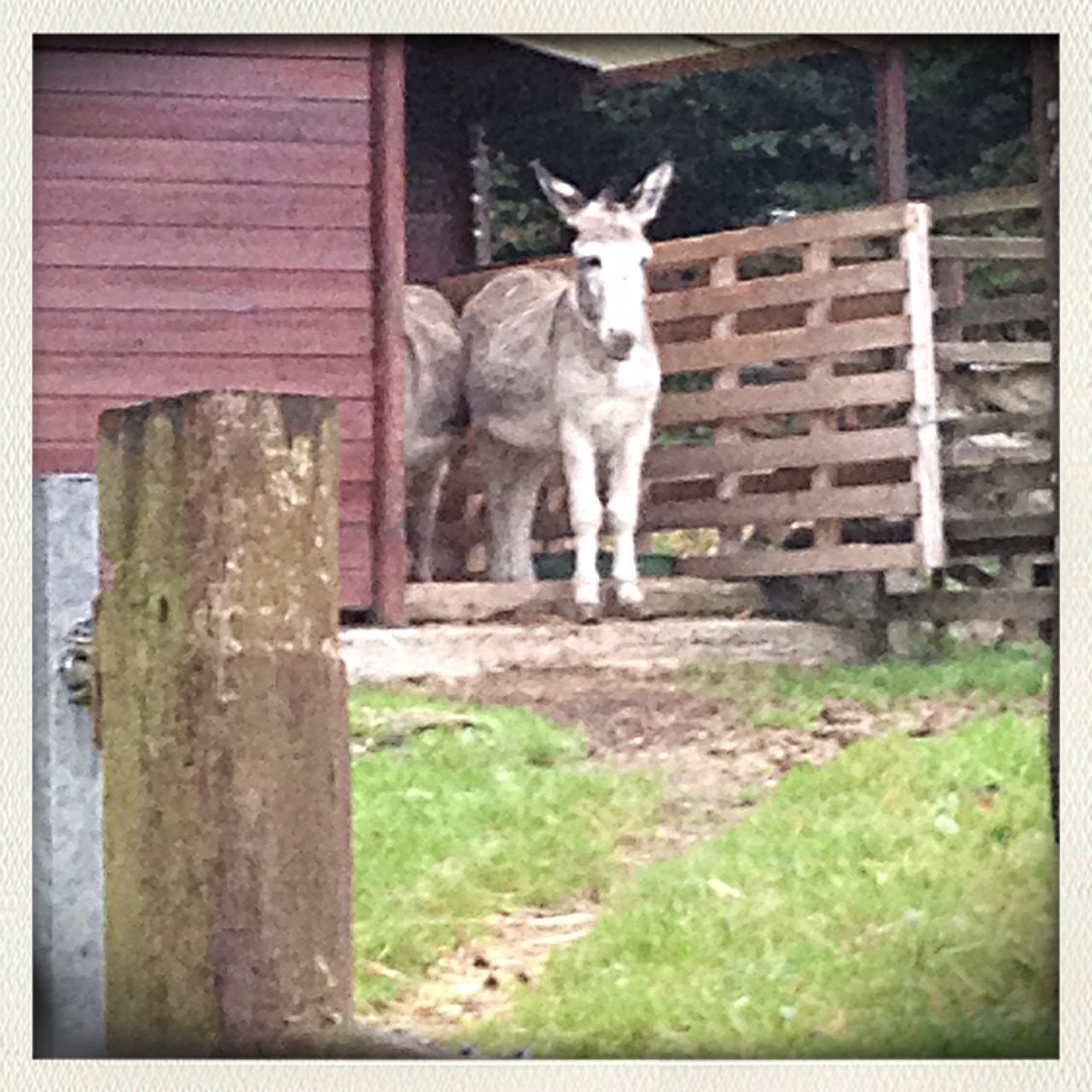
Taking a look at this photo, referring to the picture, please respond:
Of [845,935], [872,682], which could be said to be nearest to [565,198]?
[872,682]

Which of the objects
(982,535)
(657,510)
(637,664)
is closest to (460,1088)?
(637,664)

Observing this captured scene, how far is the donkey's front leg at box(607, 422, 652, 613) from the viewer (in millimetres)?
8258

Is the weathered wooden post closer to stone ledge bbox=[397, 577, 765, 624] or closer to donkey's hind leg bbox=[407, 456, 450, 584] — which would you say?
stone ledge bbox=[397, 577, 765, 624]

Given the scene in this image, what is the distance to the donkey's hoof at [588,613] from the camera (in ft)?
25.8

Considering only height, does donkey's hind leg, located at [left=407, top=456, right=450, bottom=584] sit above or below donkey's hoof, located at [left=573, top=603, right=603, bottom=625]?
above

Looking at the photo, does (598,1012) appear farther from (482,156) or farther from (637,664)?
(482,156)

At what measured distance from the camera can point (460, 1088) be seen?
2797mm

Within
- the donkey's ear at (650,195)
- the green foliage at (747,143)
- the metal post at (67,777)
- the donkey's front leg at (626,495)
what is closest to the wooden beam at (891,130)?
the green foliage at (747,143)

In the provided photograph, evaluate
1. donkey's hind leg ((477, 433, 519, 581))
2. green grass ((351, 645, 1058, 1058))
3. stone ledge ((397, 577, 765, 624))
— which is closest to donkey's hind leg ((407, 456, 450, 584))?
donkey's hind leg ((477, 433, 519, 581))

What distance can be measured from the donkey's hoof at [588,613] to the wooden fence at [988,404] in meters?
1.08

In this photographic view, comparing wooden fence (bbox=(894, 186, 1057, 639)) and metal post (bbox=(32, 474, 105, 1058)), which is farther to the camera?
wooden fence (bbox=(894, 186, 1057, 639))

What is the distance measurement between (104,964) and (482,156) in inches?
307

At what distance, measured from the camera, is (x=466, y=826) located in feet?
16.5

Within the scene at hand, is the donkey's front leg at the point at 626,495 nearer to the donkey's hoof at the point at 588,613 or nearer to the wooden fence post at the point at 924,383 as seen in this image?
the donkey's hoof at the point at 588,613
